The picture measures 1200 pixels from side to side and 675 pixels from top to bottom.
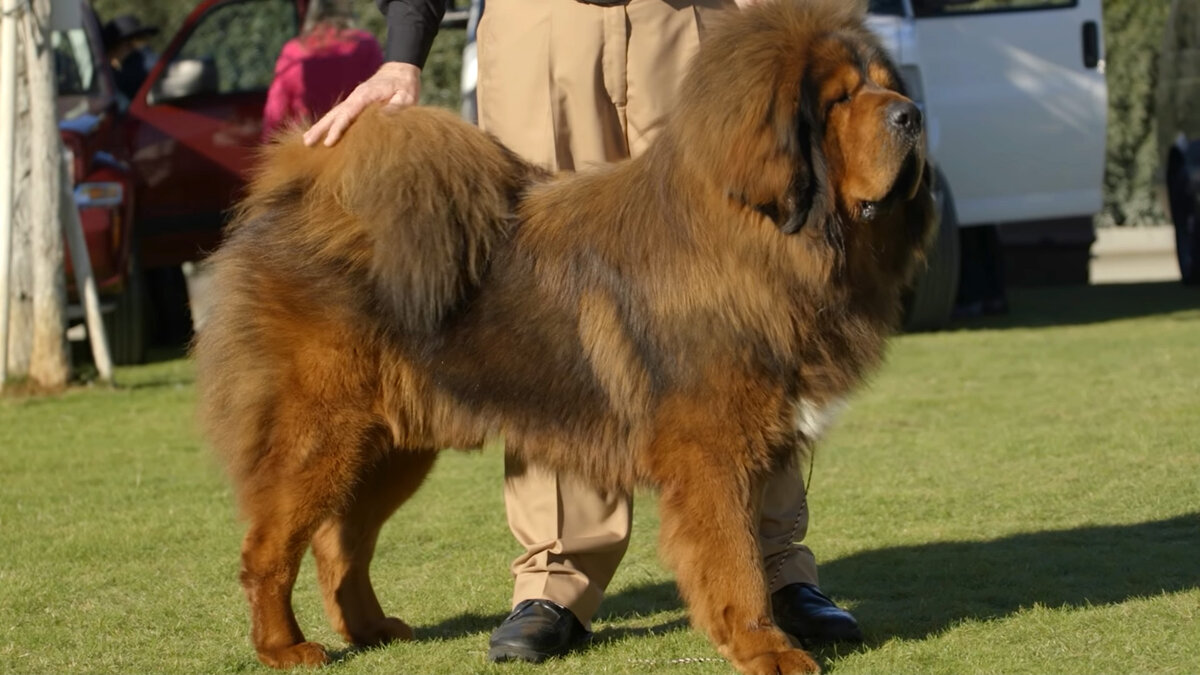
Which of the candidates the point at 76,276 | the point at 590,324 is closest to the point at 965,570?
the point at 590,324

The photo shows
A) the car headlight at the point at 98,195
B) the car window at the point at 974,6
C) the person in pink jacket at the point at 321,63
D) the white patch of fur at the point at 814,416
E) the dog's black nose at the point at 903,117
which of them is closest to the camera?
the dog's black nose at the point at 903,117

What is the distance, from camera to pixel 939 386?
857cm

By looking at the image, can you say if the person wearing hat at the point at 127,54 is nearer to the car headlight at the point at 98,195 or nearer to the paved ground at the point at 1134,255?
the car headlight at the point at 98,195

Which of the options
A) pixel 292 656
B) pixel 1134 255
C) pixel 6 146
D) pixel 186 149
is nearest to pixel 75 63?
pixel 186 149

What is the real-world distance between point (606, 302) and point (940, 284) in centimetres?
736

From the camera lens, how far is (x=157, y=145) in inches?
421

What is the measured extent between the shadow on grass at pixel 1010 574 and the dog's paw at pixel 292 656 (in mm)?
1496

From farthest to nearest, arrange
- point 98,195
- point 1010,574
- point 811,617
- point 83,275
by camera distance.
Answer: point 98,195 → point 83,275 → point 1010,574 → point 811,617

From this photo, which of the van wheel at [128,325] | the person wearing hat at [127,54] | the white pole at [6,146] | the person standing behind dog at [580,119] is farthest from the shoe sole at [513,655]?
the person wearing hat at [127,54]

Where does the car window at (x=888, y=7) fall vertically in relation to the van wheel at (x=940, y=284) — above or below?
above

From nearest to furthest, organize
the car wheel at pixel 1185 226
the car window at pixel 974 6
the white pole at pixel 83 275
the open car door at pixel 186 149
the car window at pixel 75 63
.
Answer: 1. the white pole at pixel 83 275
2. the car window at pixel 974 6
3. the car window at pixel 75 63
4. the open car door at pixel 186 149
5. the car wheel at pixel 1185 226

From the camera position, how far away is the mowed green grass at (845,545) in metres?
4.04

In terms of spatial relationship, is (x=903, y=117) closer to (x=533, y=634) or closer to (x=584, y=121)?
(x=584, y=121)

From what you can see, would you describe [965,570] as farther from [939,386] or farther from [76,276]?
[76,276]
